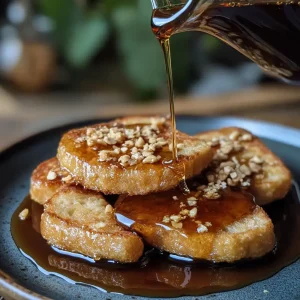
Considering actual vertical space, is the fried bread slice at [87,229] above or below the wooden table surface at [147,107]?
above

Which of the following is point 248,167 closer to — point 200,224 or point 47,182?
point 200,224

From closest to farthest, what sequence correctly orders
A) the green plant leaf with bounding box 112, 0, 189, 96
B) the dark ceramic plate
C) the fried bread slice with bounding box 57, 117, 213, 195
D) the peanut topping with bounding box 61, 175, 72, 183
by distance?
the dark ceramic plate, the fried bread slice with bounding box 57, 117, 213, 195, the peanut topping with bounding box 61, 175, 72, 183, the green plant leaf with bounding box 112, 0, 189, 96

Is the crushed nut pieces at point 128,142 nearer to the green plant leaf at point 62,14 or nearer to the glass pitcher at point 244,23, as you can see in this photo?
the glass pitcher at point 244,23

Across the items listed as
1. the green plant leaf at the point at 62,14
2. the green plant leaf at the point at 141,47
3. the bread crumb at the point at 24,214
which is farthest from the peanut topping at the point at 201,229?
the green plant leaf at the point at 62,14

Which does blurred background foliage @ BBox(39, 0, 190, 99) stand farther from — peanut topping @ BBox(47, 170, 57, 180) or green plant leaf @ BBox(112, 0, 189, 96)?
peanut topping @ BBox(47, 170, 57, 180)

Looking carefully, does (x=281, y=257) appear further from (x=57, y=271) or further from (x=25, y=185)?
(x=25, y=185)

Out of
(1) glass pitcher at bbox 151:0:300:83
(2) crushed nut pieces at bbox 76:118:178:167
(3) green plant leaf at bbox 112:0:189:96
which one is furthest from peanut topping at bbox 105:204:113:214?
(3) green plant leaf at bbox 112:0:189:96

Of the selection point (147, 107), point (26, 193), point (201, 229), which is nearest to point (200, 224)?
point (201, 229)
